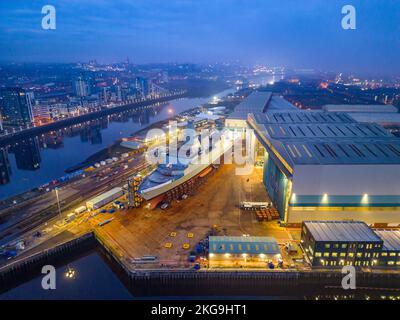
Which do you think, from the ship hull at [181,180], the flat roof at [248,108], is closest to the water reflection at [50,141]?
the ship hull at [181,180]

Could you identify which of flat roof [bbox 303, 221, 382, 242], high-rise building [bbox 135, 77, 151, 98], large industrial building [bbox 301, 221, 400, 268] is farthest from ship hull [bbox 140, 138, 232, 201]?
high-rise building [bbox 135, 77, 151, 98]

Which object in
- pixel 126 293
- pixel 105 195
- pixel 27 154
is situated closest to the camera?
pixel 126 293

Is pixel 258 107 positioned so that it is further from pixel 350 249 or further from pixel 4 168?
pixel 4 168

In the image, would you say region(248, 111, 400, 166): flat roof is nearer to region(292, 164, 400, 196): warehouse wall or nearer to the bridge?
region(292, 164, 400, 196): warehouse wall

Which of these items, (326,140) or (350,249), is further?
(326,140)

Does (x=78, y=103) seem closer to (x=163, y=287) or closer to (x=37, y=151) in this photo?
(x=37, y=151)

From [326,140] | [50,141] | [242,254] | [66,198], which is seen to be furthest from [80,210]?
[50,141]

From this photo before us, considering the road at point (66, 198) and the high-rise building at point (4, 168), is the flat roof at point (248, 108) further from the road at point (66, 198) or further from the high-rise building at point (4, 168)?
the high-rise building at point (4, 168)
